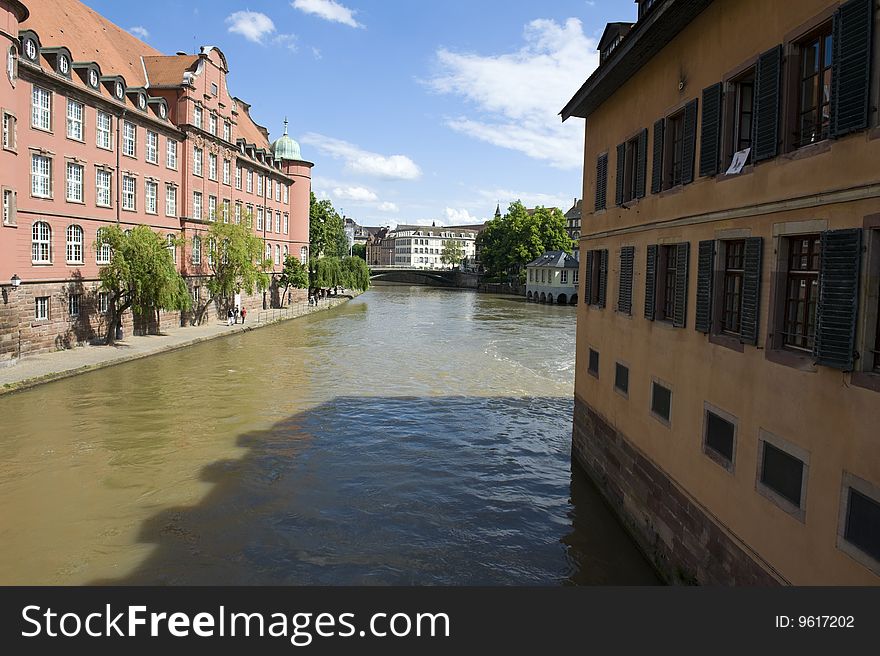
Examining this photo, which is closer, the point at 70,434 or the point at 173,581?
the point at 173,581

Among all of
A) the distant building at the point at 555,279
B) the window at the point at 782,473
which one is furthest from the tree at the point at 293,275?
the window at the point at 782,473

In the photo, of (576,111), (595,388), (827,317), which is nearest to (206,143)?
(576,111)

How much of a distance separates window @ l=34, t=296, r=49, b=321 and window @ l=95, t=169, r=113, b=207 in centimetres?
611

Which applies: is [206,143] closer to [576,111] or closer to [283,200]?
[283,200]

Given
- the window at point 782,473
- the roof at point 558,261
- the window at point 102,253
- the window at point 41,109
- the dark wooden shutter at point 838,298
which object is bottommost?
the window at point 782,473

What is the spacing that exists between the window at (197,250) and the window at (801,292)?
4230 centimetres

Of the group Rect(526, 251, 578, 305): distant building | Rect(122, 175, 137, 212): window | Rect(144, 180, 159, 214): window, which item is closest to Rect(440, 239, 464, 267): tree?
Rect(526, 251, 578, 305): distant building

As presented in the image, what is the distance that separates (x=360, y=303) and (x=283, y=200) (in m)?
15.0

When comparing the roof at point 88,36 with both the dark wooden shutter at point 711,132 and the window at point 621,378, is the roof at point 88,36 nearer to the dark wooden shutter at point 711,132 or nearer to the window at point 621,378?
the window at point 621,378

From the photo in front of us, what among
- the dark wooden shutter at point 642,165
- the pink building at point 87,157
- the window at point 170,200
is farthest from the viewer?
the window at point 170,200

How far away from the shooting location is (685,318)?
36.4 ft

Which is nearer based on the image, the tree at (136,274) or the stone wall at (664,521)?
the stone wall at (664,521)

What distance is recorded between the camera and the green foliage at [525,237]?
3878 inches

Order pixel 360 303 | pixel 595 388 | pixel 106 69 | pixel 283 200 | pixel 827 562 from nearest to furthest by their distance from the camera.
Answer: pixel 827 562 → pixel 595 388 → pixel 106 69 → pixel 283 200 → pixel 360 303
